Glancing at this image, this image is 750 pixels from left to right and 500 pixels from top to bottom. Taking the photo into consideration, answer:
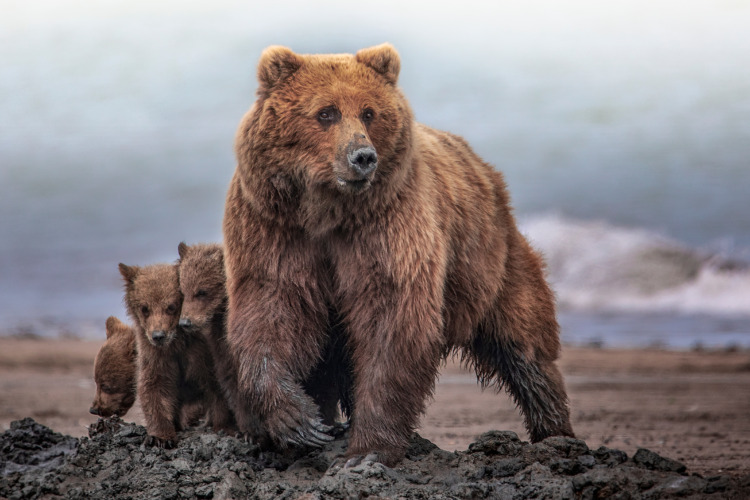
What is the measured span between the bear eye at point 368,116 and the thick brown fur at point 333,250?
1 centimetres

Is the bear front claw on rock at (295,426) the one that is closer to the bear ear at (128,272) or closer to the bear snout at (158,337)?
the bear snout at (158,337)

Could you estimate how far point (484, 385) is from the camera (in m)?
7.30

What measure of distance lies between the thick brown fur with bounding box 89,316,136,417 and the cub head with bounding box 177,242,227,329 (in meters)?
1.08

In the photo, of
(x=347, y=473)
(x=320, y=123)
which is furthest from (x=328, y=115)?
(x=347, y=473)

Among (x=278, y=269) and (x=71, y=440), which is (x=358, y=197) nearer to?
(x=278, y=269)

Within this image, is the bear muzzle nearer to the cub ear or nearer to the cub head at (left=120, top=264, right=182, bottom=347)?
the cub head at (left=120, top=264, right=182, bottom=347)

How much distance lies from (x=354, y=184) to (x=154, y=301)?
2.07 m

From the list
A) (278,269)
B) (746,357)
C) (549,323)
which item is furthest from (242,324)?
(746,357)

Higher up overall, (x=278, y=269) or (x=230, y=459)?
(x=278, y=269)

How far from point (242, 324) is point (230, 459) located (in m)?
1.01

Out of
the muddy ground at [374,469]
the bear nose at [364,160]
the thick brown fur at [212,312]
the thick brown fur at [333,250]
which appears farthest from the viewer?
the thick brown fur at [212,312]

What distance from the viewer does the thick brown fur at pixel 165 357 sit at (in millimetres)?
6508

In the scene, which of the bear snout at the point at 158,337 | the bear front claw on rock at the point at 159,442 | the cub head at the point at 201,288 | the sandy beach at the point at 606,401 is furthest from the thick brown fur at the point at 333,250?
the sandy beach at the point at 606,401

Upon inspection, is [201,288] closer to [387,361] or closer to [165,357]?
[165,357]
